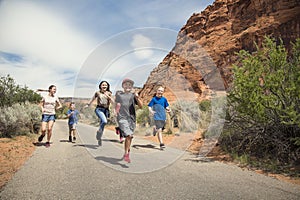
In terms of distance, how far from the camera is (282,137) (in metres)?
5.21

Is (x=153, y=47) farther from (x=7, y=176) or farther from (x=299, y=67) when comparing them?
(x=7, y=176)

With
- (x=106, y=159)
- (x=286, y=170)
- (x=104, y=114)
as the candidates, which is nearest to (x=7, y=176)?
(x=106, y=159)

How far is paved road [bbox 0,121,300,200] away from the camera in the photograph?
10.2 feet

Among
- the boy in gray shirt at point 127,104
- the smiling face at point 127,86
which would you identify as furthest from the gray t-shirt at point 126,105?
the smiling face at point 127,86

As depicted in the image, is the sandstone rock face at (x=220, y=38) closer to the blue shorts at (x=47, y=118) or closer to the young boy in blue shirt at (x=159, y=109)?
the young boy in blue shirt at (x=159, y=109)

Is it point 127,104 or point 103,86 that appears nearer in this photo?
point 127,104

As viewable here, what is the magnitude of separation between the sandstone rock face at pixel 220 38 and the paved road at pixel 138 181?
25236 mm

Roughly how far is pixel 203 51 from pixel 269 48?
41803mm

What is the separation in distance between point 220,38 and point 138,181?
44.7 m

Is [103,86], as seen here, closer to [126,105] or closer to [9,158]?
[126,105]

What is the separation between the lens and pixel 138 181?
3.69 metres

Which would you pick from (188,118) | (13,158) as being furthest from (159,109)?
(188,118)

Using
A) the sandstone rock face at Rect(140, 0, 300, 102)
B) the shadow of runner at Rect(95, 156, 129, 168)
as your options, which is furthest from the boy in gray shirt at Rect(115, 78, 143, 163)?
the sandstone rock face at Rect(140, 0, 300, 102)

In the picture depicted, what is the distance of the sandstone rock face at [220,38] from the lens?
3262cm
